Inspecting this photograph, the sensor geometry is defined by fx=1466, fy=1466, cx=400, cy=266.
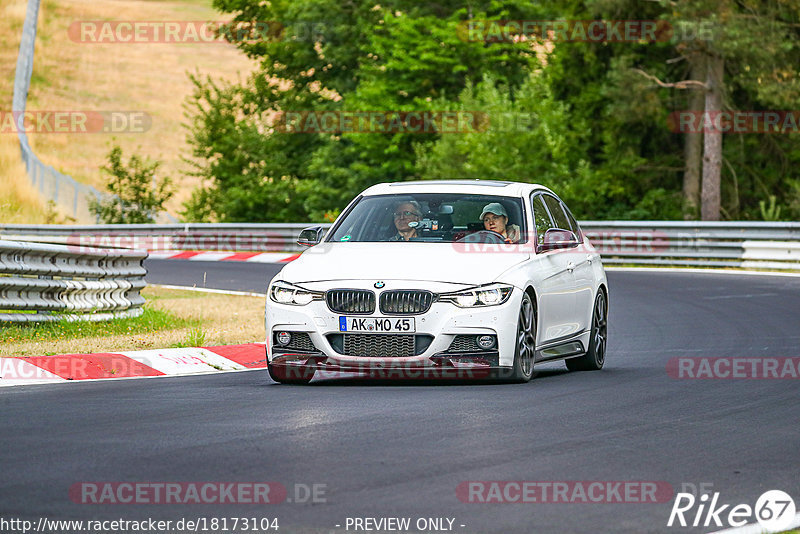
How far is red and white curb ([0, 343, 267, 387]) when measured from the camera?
12.1 meters

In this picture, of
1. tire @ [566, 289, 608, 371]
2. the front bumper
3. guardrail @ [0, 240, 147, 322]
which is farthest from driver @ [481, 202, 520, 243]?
guardrail @ [0, 240, 147, 322]

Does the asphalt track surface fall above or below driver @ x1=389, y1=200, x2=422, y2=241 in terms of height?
below

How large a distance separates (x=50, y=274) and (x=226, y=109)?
49440 mm

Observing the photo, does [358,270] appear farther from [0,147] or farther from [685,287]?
[0,147]

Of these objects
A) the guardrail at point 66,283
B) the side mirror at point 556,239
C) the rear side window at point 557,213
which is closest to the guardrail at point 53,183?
the guardrail at point 66,283

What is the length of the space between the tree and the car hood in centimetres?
4329

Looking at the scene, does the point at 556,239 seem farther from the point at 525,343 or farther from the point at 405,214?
the point at 405,214

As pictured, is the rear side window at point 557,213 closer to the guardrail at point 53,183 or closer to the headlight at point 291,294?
the headlight at point 291,294

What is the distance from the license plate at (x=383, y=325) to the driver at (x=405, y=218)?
1313 millimetres

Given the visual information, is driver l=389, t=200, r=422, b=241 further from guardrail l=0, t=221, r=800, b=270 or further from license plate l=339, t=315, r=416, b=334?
guardrail l=0, t=221, r=800, b=270

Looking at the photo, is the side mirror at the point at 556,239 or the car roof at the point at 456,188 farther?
the car roof at the point at 456,188

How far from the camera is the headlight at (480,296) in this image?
10836mm

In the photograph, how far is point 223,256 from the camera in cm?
3841

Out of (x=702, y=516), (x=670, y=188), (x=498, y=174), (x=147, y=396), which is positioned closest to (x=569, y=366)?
(x=147, y=396)
